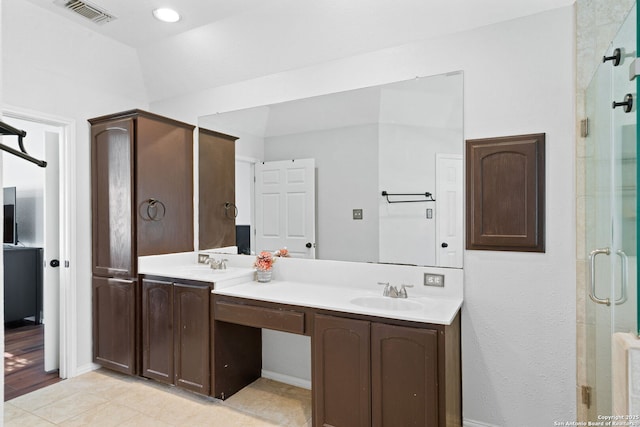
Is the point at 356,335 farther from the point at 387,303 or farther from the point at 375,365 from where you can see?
the point at 387,303

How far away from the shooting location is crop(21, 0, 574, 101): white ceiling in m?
2.32

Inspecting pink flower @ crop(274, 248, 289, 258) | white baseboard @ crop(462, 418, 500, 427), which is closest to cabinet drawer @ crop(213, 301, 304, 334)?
pink flower @ crop(274, 248, 289, 258)

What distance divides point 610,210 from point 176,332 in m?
2.79

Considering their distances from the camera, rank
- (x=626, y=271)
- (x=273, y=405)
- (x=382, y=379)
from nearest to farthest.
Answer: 1. (x=626, y=271)
2. (x=382, y=379)
3. (x=273, y=405)

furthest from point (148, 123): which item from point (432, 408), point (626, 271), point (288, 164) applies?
point (626, 271)

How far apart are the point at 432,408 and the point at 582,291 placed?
3.46 ft

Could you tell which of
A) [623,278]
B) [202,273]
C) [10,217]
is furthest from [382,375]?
[10,217]

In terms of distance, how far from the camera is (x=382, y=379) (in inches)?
79.3

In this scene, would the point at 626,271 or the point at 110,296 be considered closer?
the point at 626,271

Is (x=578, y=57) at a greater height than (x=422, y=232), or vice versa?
(x=578, y=57)

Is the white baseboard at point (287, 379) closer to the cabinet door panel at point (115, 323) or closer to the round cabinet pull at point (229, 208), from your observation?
the cabinet door panel at point (115, 323)

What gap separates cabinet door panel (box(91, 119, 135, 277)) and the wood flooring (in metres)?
0.96

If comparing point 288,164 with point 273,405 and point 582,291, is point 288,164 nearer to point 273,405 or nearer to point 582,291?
point 273,405

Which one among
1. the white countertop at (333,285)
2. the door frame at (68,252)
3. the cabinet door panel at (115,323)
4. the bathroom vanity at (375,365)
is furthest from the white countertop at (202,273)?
the door frame at (68,252)
